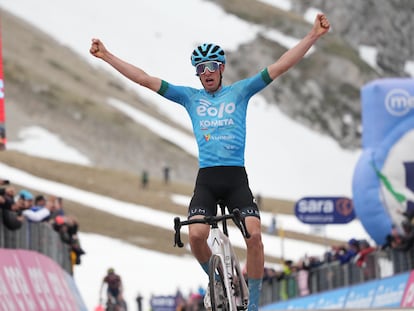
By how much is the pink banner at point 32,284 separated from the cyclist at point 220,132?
12.9 feet

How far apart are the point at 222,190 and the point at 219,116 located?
0.68 metres

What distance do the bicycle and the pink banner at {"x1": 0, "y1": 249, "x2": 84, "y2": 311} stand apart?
3970 mm

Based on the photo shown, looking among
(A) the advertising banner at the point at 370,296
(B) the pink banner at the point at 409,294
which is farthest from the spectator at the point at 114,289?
(B) the pink banner at the point at 409,294

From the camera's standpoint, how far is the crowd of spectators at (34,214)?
16.4 m

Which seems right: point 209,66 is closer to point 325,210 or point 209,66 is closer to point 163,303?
point 325,210

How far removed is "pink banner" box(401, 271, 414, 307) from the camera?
64.2ft

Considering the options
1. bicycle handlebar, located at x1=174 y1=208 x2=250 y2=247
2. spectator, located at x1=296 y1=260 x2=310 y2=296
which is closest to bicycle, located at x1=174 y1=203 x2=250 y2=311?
bicycle handlebar, located at x1=174 y1=208 x2=250 y2=247

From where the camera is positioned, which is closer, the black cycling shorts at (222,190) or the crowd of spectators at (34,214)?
the black cycling shorts at (222,190)

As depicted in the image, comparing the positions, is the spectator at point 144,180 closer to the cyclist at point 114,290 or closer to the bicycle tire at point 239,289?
the cyclist at point 114,290

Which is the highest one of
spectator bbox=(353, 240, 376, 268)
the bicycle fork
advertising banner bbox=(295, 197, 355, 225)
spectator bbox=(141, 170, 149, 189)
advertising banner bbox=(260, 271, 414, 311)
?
spectator bbox=(141, 170, 149, 189)

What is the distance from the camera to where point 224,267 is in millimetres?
10305

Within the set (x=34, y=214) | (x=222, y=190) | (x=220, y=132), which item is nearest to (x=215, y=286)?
(x=222, y=190)

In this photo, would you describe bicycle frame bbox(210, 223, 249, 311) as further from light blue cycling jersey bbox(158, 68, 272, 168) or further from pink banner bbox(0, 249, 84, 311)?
pink banner bbox(0, 249, 84, 311)

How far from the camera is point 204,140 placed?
1080 centimetres
